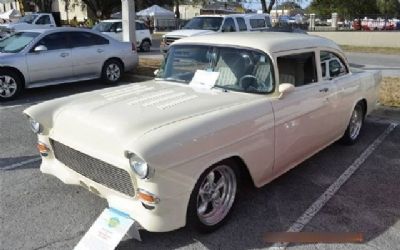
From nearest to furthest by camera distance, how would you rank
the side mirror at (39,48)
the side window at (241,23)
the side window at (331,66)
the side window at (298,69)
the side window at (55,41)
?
the side window at (298,69)
the side window at (331,66)
the side mirror at (39,48)
the side window at (55,41)
the side window at (241,23)

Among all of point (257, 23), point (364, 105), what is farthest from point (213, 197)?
point (257, 23)

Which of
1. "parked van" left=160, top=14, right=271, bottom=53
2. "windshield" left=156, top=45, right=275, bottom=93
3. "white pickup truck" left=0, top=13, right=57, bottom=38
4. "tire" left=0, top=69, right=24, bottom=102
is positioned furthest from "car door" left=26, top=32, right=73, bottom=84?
"white pickup truck" left=0, top=13, right=57, bottom=38

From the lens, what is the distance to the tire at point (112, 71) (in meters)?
10.7

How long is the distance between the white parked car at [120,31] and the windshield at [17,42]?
11657mm

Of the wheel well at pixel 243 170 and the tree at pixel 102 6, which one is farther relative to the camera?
the tree at pixel 102 6

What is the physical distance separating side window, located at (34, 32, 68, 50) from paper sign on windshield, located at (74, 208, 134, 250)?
23.7ft

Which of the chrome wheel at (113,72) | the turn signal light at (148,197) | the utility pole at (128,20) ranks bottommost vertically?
the turn signal light at (148,197)

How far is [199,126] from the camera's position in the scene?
329 cm

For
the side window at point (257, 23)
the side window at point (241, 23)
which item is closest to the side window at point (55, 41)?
the side window at point (241, 23)

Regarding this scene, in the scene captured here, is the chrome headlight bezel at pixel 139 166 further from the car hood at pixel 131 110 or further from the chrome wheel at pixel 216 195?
the chrome wheel at pixel 216 195

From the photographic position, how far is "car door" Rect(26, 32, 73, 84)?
933 cm

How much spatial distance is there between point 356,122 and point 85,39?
691cm

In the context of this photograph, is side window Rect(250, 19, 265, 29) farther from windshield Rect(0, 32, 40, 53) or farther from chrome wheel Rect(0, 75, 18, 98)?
chrome wheel Rect(0, 75, 18, 98)

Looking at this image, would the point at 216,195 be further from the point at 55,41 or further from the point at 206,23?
the point at 206,23
